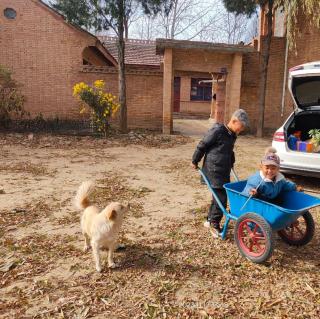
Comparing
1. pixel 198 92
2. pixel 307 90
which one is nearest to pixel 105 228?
pixel 307 90

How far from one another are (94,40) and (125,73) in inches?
84.1

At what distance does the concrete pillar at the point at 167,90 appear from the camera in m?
13.5

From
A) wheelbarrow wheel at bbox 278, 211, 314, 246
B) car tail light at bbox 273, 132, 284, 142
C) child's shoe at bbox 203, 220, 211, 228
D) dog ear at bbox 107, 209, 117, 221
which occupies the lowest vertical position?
child's shoe at bbox 203, 220, 211, 228

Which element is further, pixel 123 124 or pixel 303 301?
pixel 123 124

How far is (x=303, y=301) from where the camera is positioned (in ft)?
9.43

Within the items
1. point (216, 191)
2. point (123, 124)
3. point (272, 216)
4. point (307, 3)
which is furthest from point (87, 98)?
point (272, 216)

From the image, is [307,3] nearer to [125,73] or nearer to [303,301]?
[125,73]

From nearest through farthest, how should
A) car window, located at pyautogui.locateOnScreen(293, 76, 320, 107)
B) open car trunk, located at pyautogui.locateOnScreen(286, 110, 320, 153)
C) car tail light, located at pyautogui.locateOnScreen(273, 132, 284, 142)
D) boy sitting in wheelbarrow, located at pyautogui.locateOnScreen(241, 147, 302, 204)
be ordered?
boy sitting in wheelbarrow, located at pyautogui.locateOnScreen(241, 147, 302, 204), car tail light, located at pyautogui.locateOnScreen(273, 132, 284, 142), car window, located at pyautogui.locateOnScreen(293, 76, 320, 107), open car trunk, located at pyautogui.locateOnScreen(286, 110, 320, 153)

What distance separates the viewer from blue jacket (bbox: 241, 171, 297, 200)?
11.7ft

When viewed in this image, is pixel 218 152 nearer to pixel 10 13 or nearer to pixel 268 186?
pixel 268 186

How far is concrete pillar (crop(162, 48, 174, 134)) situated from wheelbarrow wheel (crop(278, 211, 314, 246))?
10.2 metres

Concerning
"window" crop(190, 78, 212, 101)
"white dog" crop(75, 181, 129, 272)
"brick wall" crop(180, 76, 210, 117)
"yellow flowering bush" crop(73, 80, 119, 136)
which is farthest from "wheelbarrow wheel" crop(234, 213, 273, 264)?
"window" crop(190, 78, 212, 101)

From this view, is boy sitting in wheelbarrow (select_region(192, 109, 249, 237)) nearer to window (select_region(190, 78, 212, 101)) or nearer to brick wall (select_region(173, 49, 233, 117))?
brick wall (select_region(173, 49, 233, 117))

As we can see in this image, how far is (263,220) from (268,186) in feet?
1.54
